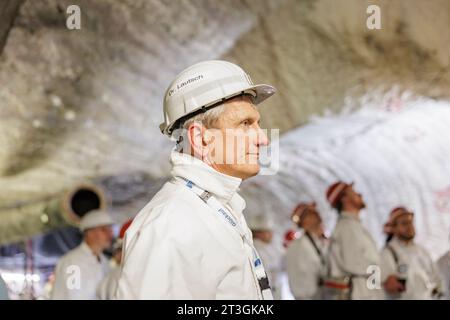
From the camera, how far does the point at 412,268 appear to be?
6336 millimetres

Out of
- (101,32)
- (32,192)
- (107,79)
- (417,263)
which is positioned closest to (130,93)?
(107,79)

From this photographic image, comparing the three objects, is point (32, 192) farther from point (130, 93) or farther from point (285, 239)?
point (285, 239)

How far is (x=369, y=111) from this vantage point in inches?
344

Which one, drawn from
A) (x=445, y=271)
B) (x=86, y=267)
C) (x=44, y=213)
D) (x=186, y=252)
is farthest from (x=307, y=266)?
(x=186, y=252)

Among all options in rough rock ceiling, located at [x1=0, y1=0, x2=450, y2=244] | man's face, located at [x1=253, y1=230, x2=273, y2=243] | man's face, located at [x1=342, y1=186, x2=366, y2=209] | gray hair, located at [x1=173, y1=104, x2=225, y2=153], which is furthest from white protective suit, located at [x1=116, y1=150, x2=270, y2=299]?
man's face, located at [x1=253, y1=230, x2=273, y2=243]

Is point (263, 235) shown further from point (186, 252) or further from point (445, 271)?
point (186, 252)

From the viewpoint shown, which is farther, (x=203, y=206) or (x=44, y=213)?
(x=44, y=213)

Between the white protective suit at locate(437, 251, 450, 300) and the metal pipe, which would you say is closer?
the white protective suit at locate(437, 251, 450, 300)

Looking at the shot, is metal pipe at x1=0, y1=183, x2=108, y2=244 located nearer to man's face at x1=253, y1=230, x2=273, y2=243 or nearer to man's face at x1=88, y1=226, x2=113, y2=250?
man's face at x1=253, y1=230, x2=273, y2=243

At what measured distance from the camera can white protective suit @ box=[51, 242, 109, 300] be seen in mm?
5770

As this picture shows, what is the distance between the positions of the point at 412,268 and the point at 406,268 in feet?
0.26

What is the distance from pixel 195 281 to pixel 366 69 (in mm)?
6949

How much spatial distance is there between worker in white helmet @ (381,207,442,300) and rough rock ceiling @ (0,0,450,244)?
6.92 ft

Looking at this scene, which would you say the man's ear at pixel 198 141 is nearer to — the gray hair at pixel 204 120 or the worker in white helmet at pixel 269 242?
the gray hair at pixel 204 120
